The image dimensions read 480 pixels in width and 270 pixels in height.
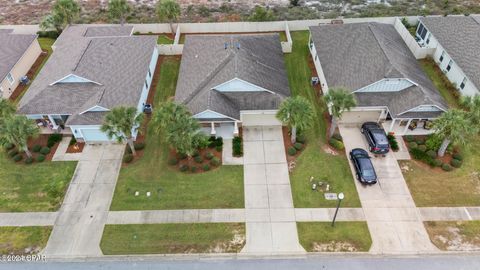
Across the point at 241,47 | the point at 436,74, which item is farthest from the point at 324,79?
the point at 436,74

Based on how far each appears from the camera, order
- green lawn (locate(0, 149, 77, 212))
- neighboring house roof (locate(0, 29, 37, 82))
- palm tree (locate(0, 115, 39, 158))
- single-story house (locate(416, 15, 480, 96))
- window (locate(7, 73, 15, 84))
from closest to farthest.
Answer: green lawn (locate(0, 149, 77, 212))
palm tree (locate(0, 115, 39, 158))
single-story house (locate(416, 15, 480, 96))
window (locate(7, 73, 15, 84))
neighboring house roof (locate(0, 29, 37, 82))

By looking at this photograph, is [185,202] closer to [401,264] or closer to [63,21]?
[401,264]

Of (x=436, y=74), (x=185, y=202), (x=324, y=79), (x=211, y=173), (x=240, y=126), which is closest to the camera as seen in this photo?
(x=185, y=202)

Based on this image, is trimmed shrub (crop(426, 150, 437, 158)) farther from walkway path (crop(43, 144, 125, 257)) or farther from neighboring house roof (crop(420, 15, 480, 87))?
walkway path (crop(43, 144, 125, 257))

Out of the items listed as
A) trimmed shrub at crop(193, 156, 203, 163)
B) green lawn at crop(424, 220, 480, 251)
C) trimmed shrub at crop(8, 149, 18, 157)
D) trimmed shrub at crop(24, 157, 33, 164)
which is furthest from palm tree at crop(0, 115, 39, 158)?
green lawn at crop(424, 220, 480, 251)

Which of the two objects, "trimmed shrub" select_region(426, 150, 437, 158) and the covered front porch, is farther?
the covered front porch

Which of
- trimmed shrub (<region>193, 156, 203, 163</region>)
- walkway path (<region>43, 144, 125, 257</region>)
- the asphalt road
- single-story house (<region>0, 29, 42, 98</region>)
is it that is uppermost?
single-story house (<region>0, 29, 42, 98</region>)

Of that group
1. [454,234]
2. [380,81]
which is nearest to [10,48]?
[380,81]

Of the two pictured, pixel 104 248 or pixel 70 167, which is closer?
pixel 104 248
